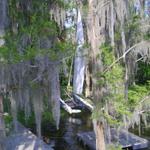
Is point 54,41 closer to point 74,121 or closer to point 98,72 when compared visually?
point 98,72

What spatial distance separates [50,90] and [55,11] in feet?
6.18

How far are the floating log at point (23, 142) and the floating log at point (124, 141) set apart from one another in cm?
204

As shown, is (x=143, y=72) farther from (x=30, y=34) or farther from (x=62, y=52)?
(x=30, y=34)

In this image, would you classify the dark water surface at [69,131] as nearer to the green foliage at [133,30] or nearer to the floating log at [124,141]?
the floating log at [124,141]

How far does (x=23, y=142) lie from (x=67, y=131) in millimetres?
3895

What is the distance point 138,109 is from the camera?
9094mm

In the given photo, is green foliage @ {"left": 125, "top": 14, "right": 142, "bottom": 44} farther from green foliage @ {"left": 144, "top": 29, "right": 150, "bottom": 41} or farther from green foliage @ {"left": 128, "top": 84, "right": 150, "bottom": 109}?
green foliage @ {"left": 128, "top": 84, "right": 150, "bottom": 109}

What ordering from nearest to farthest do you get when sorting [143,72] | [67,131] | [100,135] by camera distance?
[100,135] < [67,131] < [143,72]

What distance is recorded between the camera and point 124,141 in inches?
460

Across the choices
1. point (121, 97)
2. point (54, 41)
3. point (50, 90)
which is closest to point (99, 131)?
point (121, 97)

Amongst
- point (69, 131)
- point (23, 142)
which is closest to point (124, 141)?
point (69, 131)

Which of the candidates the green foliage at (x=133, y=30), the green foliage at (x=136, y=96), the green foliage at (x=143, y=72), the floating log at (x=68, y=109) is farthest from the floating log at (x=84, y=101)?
the green foliage at (x=133, y=30)

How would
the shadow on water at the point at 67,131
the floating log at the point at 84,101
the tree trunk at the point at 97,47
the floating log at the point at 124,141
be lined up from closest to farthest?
the tree trunk at the point at 97,47
the floating log at the point at 124,141
the shadow on water at the point at 67,131
the floating log at the point at 84,101

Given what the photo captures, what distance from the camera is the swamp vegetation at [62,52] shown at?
6.96 meters
